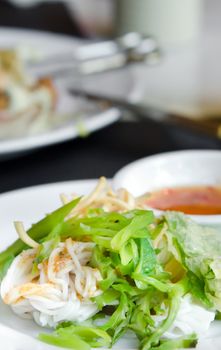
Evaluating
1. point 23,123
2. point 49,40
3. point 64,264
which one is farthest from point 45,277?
point 49,40

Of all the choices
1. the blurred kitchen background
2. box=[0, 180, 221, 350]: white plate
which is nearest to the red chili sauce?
box=[0, 180, 221, 350]: white plate

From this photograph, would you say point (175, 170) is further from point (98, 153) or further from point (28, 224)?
point (98, 153)

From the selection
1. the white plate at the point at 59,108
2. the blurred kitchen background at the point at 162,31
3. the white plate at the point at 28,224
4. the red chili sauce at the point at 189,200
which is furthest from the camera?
the blurred kitchen background at the point at 162,31

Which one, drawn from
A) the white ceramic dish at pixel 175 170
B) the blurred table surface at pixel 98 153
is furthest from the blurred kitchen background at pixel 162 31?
the white ceramic dish at pixel 175 170

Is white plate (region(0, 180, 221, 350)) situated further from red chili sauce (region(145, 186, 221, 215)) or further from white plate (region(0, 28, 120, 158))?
white plate (region(0, 28, 120, 158))

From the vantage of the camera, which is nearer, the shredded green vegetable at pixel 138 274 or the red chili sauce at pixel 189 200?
the shredded green vegetable at pixel 138 274

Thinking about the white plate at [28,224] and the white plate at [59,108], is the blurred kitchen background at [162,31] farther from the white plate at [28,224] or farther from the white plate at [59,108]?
the white plate at [28,224]

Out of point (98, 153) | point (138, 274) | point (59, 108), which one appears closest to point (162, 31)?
point (59, 108)
